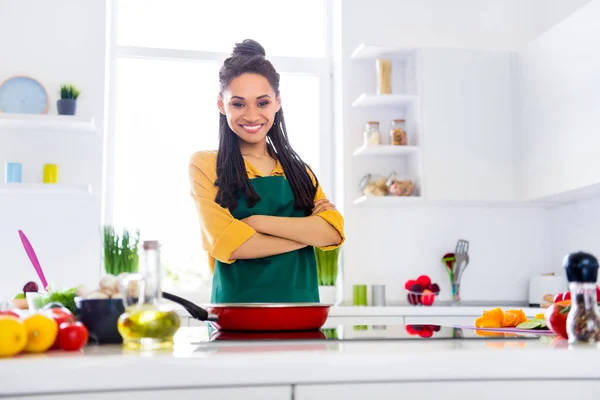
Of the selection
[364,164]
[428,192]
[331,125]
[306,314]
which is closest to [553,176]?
[428,192]

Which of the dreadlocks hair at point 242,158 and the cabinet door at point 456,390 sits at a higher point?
the dreadlocks hair at point 242,158

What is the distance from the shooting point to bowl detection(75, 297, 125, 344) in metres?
1.07

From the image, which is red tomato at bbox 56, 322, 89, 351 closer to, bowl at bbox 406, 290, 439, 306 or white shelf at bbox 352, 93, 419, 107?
bowl at bbox 406, 290, 439, 306

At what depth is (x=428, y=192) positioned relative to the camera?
144 inches

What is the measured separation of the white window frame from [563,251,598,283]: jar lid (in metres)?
3.00

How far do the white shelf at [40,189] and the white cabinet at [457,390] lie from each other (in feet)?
8.94

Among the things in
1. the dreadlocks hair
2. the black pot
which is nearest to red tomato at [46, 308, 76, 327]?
the dreadlocks hair

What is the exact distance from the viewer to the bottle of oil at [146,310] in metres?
0.98

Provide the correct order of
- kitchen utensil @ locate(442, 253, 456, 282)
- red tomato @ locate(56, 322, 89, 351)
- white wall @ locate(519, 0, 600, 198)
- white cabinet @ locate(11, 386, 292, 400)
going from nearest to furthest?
1. white cabinet @ locate(11, 386, 292, 400)
2. red tomato @ locate(56, 322, 89, 351)
3. white wall @ locate(519, 0, 600, 198)
4. kitchen utensil @ locate(442, 253, 456, 282)

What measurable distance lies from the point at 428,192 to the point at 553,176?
0.61 metres

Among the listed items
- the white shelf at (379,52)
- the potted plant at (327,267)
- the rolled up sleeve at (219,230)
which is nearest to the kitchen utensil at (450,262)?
the potted plant at (327,267)

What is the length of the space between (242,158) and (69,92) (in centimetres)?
188

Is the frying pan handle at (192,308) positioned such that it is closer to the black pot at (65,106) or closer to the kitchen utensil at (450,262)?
the black pot at (65,106)

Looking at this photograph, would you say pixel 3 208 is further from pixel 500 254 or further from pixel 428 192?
pixel 500 254
